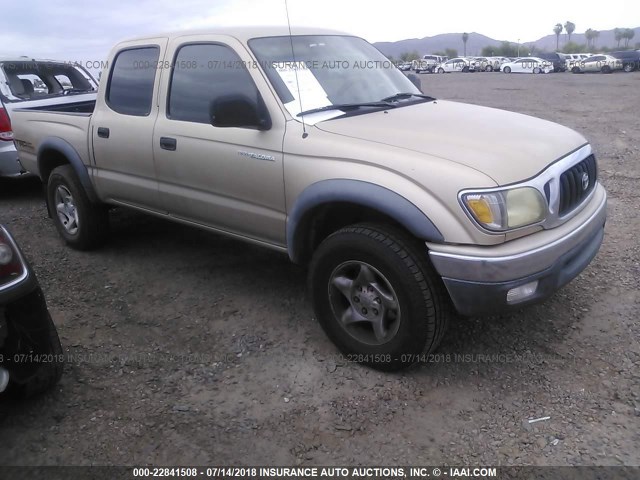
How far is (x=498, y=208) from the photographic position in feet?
8.56

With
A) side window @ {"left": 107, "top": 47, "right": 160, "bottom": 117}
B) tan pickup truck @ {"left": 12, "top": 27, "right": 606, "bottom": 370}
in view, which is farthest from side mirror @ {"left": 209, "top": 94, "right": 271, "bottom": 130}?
side window @ {"left": 107, "top": 47, "right": 160, "bottom": 117}

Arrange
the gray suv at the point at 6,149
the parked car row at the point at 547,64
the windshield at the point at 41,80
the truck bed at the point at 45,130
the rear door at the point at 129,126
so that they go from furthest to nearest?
the parked car row at the point at 547,64 → the windshield at the point at 41,80 → the gray suv at the point at 6,149 → the truck bed at the point at 45,130 → the rear door at the point at 129,126

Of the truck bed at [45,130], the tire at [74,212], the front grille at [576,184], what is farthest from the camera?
the tire at [74,212]

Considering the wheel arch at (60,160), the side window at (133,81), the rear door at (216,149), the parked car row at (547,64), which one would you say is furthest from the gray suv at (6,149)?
the parked car row at (547,64)

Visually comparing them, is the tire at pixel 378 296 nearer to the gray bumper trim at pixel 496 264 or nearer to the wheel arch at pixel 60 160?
the gray bumper trim at pixel 496 264

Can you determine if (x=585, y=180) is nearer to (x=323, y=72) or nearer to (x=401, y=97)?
(x=401, y=97)

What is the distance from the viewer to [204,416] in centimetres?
284

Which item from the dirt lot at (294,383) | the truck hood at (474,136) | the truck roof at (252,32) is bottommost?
the dirt lot at (294,383)

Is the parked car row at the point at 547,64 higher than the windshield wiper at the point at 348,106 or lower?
higher

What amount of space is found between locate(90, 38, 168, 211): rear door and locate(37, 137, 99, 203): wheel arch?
0.16 meters

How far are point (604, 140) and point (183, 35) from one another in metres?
7.79

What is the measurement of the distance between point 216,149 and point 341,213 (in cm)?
95

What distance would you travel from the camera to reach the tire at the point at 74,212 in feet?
16.0

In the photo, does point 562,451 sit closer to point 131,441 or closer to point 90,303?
point 131,441
